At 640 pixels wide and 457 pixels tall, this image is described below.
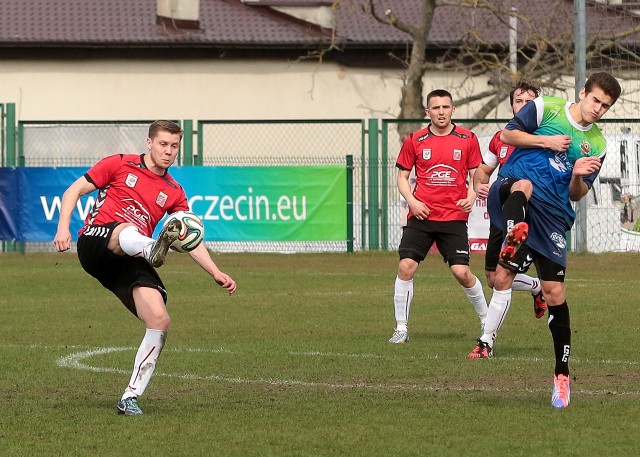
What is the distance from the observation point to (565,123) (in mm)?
8031

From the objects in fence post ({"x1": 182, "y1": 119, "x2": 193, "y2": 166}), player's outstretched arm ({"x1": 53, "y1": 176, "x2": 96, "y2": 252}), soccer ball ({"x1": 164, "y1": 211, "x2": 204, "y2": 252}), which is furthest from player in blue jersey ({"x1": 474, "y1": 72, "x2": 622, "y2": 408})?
fence post ({"x1": 182, "y1": 119, "x2": 193, "y2": 166})

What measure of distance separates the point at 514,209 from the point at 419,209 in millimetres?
3633

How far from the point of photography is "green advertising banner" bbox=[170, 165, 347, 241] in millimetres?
22844

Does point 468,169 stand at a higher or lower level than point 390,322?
higher

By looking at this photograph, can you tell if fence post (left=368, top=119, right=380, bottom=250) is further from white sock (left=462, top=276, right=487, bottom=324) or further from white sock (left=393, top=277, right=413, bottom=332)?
white sock (left=462, top=276, right=487, bottom=324)

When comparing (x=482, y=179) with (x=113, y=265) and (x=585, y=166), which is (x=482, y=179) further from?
(x=113, y=265)

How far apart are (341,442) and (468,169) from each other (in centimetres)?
535

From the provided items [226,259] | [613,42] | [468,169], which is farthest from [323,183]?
[468,169]

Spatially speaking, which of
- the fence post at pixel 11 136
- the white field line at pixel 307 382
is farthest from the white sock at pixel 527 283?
the fence post at pixel 11 136

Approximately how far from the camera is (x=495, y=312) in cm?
1021

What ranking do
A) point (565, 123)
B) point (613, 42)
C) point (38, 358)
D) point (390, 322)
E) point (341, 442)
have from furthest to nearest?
point (613, 42) < point (390, 322) < point (38, 358) < point (565, 123) < point (341, 442)

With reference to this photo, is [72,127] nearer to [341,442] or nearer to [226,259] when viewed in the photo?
[226,259]

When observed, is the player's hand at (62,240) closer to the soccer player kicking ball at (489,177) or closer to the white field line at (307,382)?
the white field line at (307,382)

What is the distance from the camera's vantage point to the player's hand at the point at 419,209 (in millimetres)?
11492
